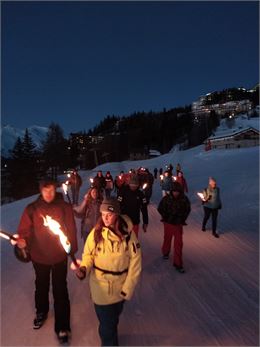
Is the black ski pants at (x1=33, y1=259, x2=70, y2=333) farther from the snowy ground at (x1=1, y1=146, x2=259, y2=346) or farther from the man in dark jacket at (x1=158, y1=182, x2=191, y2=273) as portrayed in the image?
the man in dark jacket at (x1=158, y1=182, x2=191, y2=273)

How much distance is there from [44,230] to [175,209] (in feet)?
12.8

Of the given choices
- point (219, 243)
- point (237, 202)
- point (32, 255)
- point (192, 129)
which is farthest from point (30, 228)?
point (192, 129)

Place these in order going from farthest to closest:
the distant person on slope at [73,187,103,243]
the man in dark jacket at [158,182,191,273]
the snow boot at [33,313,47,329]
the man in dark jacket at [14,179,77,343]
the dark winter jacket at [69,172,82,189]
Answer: the dark winter jacket at [69,172,82,189], the man in dark jacket at [158,182,191,273], the distant person on slope at [73,187,103,243], the snow boot at [33,313,47,329], the man in dark jacket at [14,179,77,343]

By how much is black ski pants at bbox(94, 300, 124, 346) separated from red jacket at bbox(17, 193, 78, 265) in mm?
913

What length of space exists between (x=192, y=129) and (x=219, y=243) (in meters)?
100

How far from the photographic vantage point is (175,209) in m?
8.20

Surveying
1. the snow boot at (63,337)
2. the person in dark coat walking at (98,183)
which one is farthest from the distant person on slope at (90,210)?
the snow boot at (63,337)

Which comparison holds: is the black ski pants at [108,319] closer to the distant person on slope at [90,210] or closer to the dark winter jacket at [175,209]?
the distant person on slope at [90,210]

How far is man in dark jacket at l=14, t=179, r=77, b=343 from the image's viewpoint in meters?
4.91

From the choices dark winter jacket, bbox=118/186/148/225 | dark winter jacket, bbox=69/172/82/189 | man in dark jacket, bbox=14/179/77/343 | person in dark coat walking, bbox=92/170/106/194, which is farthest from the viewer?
dark winter jacket, bbox=69/172/82/189

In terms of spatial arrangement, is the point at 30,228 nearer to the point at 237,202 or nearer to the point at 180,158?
the point at 237,202

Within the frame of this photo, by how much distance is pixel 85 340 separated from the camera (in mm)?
5074

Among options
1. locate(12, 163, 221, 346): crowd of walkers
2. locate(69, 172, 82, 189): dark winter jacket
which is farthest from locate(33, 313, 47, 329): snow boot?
locate(69, 172, 82, 189): dark winter jacket

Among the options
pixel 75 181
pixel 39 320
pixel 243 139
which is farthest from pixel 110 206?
pixel 243 139
